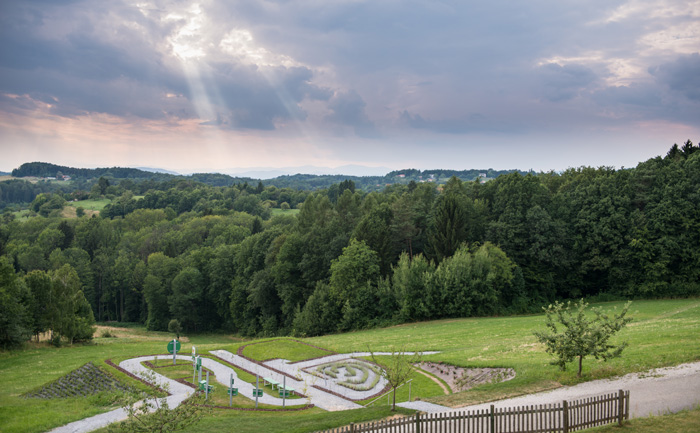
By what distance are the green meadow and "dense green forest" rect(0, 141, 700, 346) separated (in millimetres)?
5179

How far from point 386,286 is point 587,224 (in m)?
27.7

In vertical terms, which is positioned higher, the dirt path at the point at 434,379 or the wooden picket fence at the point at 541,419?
the wooden picket fence at the point at 541,419

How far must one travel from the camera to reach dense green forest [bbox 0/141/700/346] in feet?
172

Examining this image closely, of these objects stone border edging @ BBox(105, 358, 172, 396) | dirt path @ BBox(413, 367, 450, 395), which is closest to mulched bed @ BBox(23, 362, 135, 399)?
stone border edging @ BBox(105, 358, 172, 396)

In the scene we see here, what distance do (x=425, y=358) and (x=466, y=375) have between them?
16.6ft

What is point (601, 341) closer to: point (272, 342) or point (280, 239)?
point (272, 342)

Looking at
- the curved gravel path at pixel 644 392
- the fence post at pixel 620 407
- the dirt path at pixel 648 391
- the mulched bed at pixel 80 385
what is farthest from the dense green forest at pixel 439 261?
the fence post at pixel 620 407

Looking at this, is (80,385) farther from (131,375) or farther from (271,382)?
(271,382)

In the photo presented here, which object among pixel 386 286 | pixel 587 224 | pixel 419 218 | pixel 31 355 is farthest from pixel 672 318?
pixel 31 355

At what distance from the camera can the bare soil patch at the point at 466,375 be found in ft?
79.3

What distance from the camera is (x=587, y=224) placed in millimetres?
59719

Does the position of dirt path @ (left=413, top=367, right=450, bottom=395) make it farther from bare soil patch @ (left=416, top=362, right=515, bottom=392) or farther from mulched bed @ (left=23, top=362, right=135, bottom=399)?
mulched bed @ (left=23, top=362, right=135, bottom=399)

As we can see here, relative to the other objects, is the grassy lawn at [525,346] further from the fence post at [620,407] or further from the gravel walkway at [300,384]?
the gravel walkway at [300,384]

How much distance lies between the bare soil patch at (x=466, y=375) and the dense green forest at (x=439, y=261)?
23.8 metres
